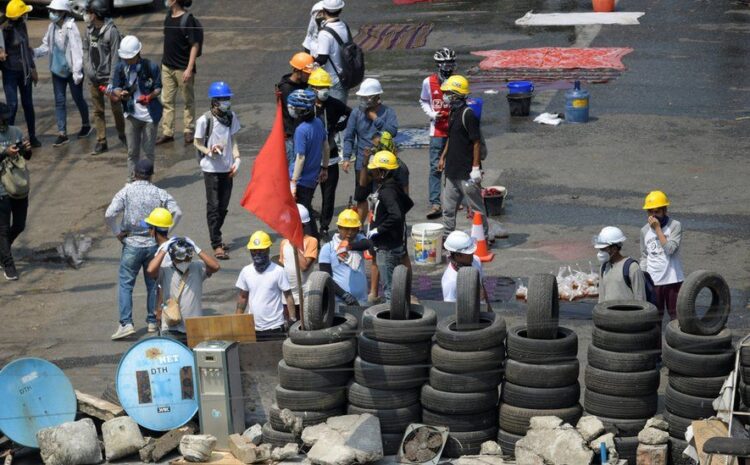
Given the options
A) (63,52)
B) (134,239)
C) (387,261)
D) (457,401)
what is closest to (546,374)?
(457,401)

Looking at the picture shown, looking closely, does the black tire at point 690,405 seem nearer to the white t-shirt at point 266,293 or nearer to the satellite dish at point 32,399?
the white t-shirt at point 266,293

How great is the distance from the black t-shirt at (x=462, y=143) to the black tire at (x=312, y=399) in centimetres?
461

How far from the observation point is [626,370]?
33.4ft

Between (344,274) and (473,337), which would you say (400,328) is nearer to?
(473,337)

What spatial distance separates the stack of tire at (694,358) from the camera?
32.7 feet

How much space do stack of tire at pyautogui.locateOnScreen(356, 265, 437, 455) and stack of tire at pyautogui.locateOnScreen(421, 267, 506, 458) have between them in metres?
0.12

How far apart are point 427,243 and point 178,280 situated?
3497 mm

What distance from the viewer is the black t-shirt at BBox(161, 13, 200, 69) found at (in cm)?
1873

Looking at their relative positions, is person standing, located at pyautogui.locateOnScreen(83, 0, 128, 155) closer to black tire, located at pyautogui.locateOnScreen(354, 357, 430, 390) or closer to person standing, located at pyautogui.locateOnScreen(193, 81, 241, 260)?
person standing, located at pyautogui.locateOnScreen(193, 81, 241, 260)

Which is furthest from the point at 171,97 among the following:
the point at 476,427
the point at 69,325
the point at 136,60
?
the point at 476,427

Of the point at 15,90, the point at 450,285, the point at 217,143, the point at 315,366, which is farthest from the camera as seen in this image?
the point at 15,90

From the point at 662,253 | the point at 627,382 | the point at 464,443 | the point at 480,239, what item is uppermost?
the point at 662,253

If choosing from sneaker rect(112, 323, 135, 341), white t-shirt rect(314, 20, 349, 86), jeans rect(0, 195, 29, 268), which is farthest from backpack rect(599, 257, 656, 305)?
jeans rect(0, 195, 29, 268)

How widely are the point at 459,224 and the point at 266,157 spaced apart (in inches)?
195
